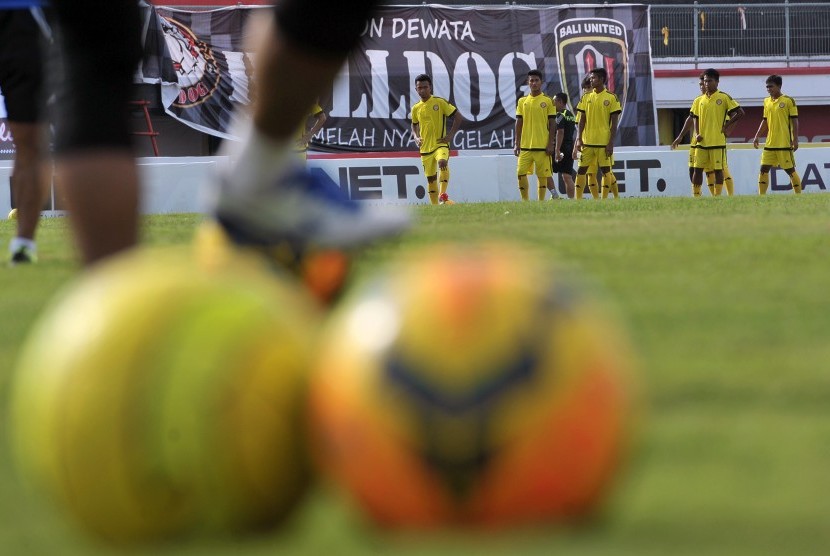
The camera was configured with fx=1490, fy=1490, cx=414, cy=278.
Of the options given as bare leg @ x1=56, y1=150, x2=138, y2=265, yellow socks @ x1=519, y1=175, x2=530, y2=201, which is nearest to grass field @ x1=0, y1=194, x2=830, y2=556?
bare leg @ x1=56, y1=150, x2=138, y2=265

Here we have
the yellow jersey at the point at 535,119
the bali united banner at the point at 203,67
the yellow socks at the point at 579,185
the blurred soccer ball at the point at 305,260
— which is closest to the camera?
the blurred soccer ball at the point at 305,260

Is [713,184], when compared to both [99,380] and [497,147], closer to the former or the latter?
[497,147]

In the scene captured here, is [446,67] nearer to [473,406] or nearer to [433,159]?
[433,159]

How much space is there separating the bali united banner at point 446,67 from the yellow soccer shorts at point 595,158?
285cm

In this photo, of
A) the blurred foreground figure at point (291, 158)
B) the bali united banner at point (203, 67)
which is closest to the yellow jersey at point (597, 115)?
the bali united banner at point (203, 67)

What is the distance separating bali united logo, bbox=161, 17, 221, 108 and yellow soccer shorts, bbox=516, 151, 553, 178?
5362mm

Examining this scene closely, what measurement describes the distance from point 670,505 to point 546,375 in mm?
285

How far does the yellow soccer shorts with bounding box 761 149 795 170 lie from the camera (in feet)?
76.2

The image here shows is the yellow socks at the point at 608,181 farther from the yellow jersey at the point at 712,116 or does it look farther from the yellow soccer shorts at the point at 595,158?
the yellow jersey at the point at 712,116

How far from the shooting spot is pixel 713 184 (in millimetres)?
23422

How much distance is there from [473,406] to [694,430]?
80 cm

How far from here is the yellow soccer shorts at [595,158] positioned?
23859mm

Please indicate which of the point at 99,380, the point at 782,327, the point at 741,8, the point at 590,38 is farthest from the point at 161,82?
the point at 99,380

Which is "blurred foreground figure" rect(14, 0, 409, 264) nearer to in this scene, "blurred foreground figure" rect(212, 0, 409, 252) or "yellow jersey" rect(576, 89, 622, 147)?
"blurred foreground figure" rect(212, 0, 409, 252)
